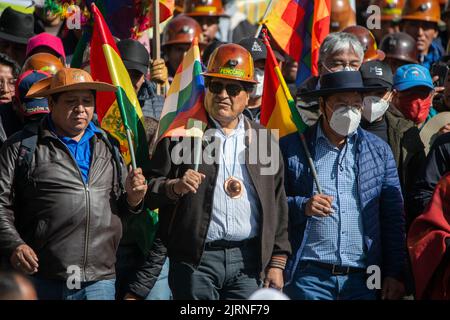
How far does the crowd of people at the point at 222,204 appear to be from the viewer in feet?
23.3

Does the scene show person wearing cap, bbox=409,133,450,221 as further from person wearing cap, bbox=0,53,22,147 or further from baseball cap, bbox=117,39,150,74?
person wearing cap, bbox=0,53,22,147

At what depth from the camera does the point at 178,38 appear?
1197 centimetres

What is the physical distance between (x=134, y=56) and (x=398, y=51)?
351 centimetres

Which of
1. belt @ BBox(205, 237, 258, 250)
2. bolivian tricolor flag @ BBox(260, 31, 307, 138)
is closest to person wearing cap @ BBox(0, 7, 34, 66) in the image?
bolivian tricolor flag @ BBox(260, 31, 307, 138)

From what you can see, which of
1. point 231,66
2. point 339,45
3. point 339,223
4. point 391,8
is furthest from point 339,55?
point 391,8

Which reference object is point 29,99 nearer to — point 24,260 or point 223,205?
point 24,260

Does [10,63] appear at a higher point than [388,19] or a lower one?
lower

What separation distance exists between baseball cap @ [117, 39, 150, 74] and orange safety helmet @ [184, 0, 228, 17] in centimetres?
425

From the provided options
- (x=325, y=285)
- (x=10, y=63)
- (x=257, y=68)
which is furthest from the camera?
(x=257, y=68)

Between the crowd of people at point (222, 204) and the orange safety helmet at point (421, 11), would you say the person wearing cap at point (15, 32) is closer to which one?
the crowd of people at point (222, 204)

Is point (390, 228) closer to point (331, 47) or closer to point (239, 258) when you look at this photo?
point (239, 258)

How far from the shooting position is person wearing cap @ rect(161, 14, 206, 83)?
11883mm
